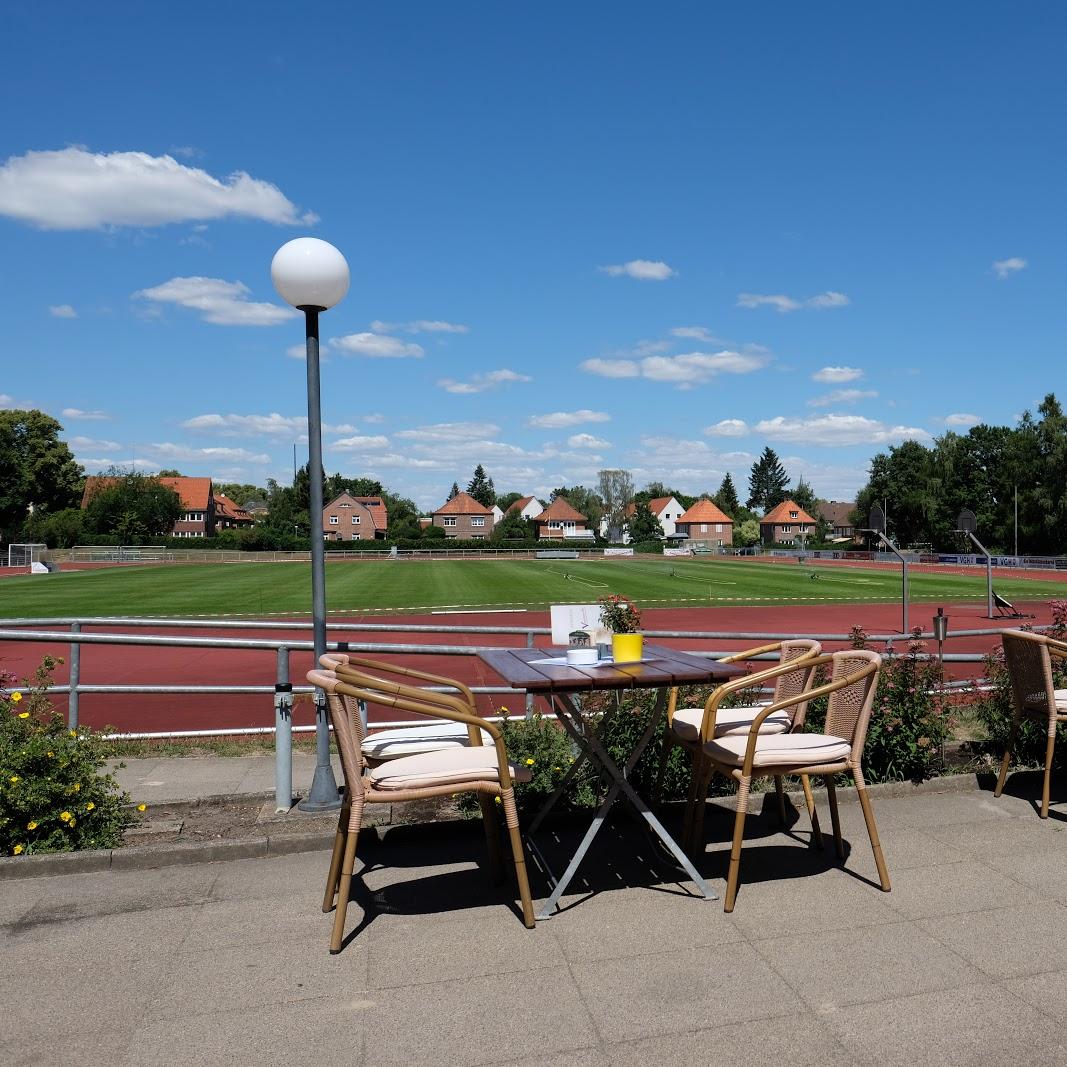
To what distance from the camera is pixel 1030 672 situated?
527 centimetres

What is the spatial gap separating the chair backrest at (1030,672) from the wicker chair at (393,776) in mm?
3153

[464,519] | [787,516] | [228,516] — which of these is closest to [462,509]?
[464,519]

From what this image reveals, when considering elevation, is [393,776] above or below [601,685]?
below

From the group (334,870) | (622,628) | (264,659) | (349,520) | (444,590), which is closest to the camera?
(334,870)

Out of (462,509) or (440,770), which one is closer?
(440,770)

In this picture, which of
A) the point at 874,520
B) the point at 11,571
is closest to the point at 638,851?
the point at 874,520

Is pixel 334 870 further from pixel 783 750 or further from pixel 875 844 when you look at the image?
pixel 875 844

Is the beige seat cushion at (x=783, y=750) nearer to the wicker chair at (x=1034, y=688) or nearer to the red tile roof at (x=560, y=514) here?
the wicker chair at (x=1034, y=688)

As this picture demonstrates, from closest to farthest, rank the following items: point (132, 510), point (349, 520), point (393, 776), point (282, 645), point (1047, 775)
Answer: point (393, 776), point (1047, 775), point (282, 645), point (132, 510), point (349, 520)

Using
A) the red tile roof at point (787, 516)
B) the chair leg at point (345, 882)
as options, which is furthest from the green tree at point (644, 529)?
the chair leg at point (345, 882)

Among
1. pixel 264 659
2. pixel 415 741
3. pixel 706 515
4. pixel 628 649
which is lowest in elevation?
pixel 264 659

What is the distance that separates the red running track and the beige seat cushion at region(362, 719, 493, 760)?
3207 millimetres

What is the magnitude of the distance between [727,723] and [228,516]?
486 ft

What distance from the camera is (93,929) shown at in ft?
12.1
